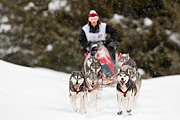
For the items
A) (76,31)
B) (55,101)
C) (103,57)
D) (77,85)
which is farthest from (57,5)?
(77,85)

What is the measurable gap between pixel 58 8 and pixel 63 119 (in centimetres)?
670

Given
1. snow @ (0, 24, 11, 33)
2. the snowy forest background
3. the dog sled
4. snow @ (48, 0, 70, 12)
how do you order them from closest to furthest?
the dog sled
the snowy forest background
snow @ (48, 0, 70, 12)
snow @ (0, 24, 11, 33)

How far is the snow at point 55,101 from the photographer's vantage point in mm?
4461

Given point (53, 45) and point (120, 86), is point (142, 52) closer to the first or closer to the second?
point (53, 45)

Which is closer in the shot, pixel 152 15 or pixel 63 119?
pixel 63 119

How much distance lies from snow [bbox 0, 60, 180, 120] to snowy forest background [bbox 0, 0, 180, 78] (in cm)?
270

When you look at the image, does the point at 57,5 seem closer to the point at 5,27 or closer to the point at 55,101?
the point at 5,27

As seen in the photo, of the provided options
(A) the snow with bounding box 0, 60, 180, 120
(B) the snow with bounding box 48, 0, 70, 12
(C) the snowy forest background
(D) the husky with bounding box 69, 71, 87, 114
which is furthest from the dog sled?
(B) the snow with bounding box 48, 0, 70, 12

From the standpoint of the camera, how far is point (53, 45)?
400 inches

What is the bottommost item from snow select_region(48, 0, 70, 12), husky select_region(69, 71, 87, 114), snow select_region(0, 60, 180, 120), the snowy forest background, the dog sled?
snow select_region(0, 60, 180, 120)

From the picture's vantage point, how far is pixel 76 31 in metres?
Result: 10.2

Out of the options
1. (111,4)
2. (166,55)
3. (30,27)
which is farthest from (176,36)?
(30,27)

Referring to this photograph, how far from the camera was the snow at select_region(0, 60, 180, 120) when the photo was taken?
14.6ft

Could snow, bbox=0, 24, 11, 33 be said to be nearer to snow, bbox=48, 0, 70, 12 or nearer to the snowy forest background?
the snowy forest background
